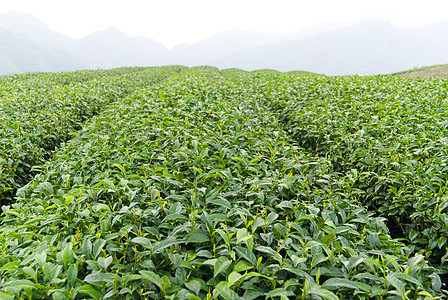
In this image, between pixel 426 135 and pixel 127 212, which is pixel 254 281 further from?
pixel 426 135

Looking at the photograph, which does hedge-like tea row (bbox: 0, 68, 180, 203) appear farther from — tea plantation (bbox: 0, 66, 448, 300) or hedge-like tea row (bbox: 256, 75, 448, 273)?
hedge-like tea row (bbox: 256, 75, 448, 273)

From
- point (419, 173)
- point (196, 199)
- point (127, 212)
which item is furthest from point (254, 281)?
point (419, 173)

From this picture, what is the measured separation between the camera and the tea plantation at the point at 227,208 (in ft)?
4.79

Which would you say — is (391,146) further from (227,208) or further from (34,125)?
(34,125)

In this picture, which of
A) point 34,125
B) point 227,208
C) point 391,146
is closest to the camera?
point 227,208

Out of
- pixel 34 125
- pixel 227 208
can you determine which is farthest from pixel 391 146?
pixel 34 125

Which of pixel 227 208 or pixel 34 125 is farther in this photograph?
pixel 34 125

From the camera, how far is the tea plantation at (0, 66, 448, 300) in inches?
57.5

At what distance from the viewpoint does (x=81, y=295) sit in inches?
55.2

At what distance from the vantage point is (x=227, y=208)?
1978mm

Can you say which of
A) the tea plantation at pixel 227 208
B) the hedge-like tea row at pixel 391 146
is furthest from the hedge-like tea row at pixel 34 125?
the hedge-like tea row at pixel 391 146

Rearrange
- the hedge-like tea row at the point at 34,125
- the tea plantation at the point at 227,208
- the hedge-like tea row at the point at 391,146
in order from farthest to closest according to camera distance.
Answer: the hedge-like tea row at the point at 34,125, the hedge-like tea row at the point at 391,146, the tea plantation at the point at 227,208

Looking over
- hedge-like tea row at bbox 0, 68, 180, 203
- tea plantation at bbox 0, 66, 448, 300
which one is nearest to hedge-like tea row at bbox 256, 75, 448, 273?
tea plantation at bbox 0, 66, 448, 300

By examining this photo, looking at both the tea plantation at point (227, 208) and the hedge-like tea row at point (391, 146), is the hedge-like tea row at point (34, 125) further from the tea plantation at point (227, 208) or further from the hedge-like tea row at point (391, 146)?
the hedge-like tea row at point (391, 146)
